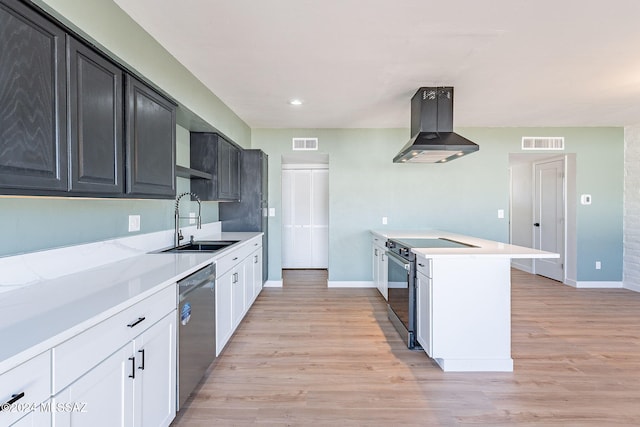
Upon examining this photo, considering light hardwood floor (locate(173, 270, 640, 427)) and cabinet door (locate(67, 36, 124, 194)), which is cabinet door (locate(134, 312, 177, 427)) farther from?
cabinet door (locate(67, 36, 124, 194))

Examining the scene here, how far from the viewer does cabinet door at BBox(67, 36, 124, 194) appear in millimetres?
1401

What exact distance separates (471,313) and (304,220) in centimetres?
437

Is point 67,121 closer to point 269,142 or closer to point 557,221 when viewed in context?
point 269,142

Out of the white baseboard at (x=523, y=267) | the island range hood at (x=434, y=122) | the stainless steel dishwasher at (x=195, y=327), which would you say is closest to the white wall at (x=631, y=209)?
→ the white baseboard at (x=523, y=267)

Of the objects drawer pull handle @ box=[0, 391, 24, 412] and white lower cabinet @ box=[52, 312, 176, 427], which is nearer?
drawer pull handle @ box=[0, 391, 24, 412]

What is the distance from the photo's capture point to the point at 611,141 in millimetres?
4934

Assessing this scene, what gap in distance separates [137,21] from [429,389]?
129 inches

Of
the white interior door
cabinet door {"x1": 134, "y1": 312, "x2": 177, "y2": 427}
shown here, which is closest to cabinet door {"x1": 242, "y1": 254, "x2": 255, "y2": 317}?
cabinet door {"x1": 134, "y1": 312, "x2": 177, "y2": 427}

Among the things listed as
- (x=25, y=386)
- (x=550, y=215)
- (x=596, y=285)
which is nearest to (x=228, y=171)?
(x=25, y=386)

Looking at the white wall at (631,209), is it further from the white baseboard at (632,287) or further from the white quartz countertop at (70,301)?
the white quartz countertop at (70,301)

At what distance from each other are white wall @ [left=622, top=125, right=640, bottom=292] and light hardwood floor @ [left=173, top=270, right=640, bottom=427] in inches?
59.6

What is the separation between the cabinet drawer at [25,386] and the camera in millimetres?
811

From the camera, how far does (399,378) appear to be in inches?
94.0

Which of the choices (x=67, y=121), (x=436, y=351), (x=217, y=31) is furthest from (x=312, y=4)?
(x=436, y=351)
